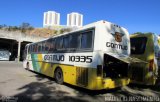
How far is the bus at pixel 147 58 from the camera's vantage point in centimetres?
912

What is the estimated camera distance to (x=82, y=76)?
809 centimetres

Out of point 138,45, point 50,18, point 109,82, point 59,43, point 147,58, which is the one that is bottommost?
point 109,82

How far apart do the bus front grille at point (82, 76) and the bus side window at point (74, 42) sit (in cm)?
109

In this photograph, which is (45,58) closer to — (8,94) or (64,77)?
(64,77)

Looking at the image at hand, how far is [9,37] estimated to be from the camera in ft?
114

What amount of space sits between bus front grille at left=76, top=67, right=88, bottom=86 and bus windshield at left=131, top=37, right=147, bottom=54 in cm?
331

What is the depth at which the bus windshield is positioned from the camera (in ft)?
31.5

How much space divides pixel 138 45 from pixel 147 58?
949 millimetres

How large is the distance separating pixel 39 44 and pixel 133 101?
9.09 metres

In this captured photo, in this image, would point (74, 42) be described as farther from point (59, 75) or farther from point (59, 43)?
point (59, 75)

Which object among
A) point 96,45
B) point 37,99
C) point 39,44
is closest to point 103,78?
point 96,45

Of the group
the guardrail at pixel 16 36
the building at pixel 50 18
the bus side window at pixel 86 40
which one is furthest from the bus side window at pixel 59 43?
the building at pixel 50 18

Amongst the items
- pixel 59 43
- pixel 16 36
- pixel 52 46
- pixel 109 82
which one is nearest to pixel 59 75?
pixel 59 43

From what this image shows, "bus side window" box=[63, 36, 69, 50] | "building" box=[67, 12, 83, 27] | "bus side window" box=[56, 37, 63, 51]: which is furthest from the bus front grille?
"building" box=[67, 12, 83, 27]
